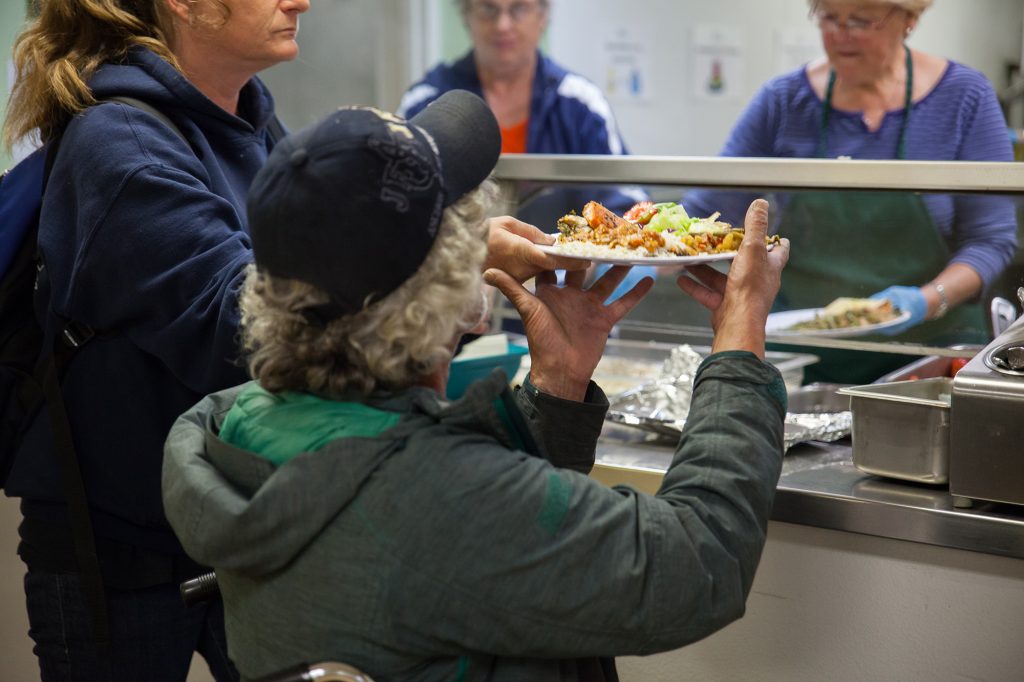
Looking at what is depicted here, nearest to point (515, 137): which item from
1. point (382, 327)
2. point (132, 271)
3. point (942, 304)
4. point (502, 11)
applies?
point (502, 11)

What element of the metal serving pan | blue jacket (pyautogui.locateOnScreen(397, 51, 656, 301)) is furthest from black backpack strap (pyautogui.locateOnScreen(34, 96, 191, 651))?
blue jacket (pyautogui.locateOnScreen(397, 51, 656, 301))

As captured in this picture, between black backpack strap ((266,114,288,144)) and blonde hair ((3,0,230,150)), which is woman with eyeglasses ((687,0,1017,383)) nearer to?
black backpack strap ((266,114,288,144))

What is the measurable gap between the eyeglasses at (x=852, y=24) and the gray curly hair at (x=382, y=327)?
2200mm

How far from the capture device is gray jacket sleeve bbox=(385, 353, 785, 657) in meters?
0.85

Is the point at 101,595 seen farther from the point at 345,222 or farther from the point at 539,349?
the point at 345,222

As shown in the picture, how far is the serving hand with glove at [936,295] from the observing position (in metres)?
1.97

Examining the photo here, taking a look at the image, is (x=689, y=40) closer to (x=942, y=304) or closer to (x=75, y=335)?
(x=942, y=304)

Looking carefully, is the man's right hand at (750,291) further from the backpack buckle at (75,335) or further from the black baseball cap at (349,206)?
the backpack buckle at (75,335)

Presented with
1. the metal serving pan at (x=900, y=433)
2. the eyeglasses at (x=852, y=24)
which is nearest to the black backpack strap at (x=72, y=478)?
the metal serving pan at (x=900, y=433)

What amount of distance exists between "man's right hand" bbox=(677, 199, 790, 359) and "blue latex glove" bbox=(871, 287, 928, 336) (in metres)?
0.91

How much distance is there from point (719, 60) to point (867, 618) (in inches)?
151

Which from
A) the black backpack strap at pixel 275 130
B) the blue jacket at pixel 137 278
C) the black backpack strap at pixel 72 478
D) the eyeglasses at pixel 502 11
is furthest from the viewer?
the eyeglasses at pixel 502 11

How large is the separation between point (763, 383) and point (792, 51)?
4197 mm

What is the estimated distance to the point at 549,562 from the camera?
85 cm
